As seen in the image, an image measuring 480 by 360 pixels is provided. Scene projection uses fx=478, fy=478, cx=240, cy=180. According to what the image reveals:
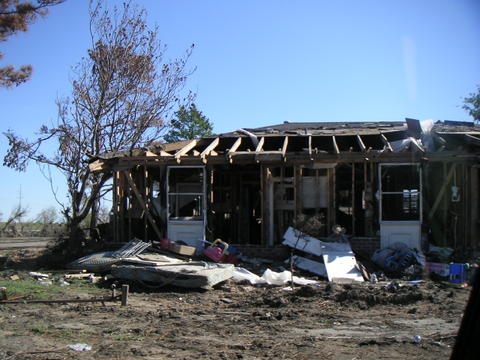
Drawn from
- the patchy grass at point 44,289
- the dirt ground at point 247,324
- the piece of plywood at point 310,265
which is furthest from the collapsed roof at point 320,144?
the dirt ground at point 247,324

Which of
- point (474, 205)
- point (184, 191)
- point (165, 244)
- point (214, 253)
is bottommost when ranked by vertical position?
point (214, 253)

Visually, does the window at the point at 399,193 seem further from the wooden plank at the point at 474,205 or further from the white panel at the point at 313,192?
the white panel at the point at 313,192

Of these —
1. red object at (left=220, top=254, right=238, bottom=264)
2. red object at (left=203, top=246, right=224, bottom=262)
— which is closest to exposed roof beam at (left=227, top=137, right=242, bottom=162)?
red object at (left=203, top=246, right=224, bottom=262)

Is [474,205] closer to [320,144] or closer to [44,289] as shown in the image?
[320,144]

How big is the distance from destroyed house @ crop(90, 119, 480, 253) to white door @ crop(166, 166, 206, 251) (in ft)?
0.10

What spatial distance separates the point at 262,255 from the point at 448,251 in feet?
15.9

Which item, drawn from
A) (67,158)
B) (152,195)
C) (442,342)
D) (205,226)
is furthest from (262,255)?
(67,158)

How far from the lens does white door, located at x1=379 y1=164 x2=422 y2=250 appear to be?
13.0 m

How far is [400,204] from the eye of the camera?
14.1m

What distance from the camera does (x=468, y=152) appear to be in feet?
42.1

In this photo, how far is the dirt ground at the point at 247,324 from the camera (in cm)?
559

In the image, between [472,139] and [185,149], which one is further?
[185,149]

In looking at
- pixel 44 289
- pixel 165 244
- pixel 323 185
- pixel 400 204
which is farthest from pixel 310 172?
pixel 44 289

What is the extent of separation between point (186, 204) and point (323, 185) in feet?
13.7
